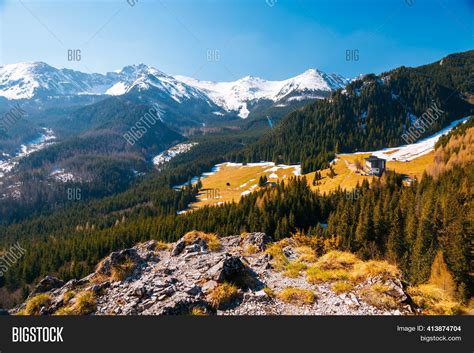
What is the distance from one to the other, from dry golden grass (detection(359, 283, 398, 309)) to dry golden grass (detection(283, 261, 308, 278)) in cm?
481

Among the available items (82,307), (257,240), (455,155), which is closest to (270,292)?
(257,240)

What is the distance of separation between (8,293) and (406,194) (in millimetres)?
148752

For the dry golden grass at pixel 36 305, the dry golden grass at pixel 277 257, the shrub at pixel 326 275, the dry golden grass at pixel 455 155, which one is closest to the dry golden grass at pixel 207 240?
the dry golden grass at pixel 277 257

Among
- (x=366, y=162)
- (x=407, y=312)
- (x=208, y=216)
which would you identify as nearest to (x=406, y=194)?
(x=366, y=162)

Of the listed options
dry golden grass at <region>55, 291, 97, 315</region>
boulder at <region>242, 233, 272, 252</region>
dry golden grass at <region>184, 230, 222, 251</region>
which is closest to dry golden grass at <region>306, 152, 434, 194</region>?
boulder at <region>242, 233, 272, 252</region>

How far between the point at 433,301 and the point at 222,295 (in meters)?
11.5

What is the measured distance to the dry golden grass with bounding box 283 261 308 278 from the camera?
19125mm

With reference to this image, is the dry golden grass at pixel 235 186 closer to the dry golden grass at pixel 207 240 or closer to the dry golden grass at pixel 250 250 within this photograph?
the dry golden grass at pixel 207 240

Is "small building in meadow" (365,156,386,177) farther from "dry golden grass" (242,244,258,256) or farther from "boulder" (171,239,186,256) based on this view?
"boulder" (171,239,186,256)

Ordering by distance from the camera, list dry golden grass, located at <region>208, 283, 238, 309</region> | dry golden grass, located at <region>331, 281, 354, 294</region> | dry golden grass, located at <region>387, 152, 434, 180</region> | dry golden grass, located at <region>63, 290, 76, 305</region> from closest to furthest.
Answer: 1. dry golden grass, located at <region>208, 283, 238, 309</region>
2. dry golden grass, located at <region>331, 281, 354, 294</region>
3. dry golden grass, located at <region>63, 290, 76, 305</region>
4. dry golden grass, located at <region>387, 152, 434, 180</region>

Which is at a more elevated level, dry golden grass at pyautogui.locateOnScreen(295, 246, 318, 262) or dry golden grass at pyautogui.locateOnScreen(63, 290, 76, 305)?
dry golden grass at pyautogui.locateOnScreen(295, 246, 318, 262)

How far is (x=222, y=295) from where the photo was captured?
15586 mm

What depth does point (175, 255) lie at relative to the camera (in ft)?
81.3

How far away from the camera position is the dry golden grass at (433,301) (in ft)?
45.1
